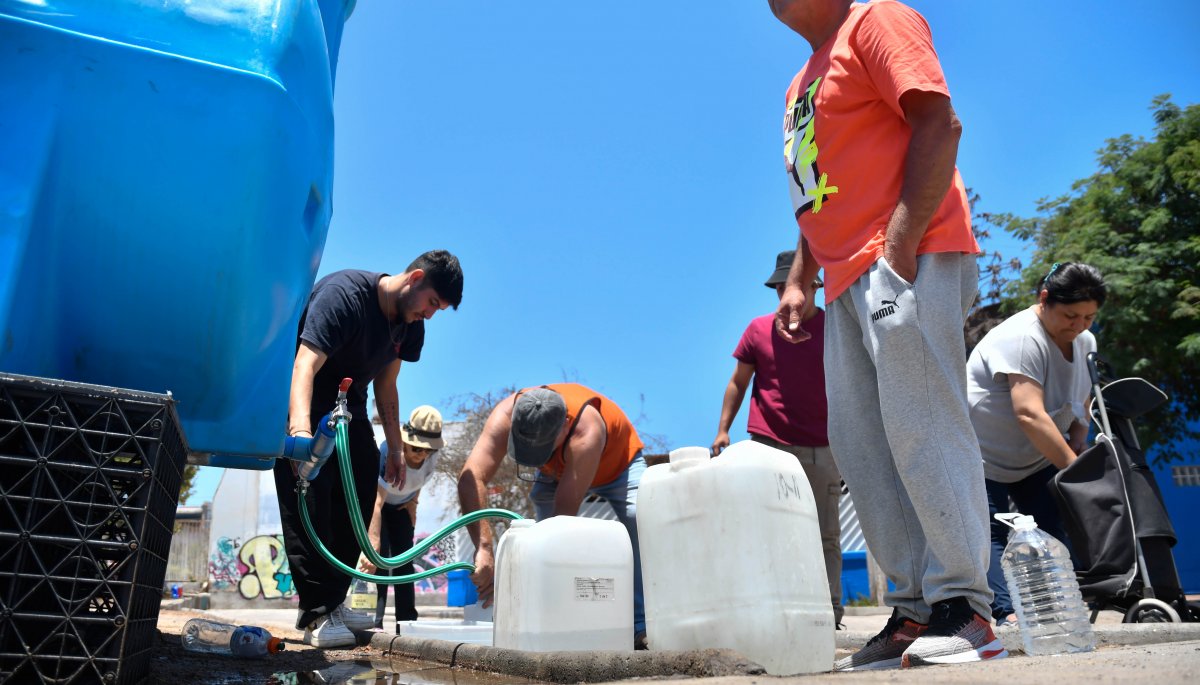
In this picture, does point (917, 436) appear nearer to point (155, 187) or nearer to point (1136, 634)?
point (1136, 634)

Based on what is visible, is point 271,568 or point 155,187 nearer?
point 155,187

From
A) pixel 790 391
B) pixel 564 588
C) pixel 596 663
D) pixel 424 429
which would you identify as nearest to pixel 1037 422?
pixel 790 391

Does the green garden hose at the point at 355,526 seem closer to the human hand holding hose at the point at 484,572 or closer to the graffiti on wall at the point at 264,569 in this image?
the human hand holding hose at the point at 484,572

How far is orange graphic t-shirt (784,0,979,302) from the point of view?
7.48 ft

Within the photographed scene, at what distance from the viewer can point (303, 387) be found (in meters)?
3.19

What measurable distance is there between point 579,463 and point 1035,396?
1938mm

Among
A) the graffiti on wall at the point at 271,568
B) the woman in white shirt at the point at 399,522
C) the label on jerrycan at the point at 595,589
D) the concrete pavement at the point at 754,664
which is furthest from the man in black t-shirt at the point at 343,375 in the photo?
the graffiti on wall at the point at 271,568

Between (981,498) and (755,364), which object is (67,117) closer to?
(981,498)

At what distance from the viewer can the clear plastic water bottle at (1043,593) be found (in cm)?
235

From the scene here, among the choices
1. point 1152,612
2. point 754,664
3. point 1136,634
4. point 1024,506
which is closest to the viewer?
point 754,664

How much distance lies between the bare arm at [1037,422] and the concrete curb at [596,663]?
242 centimetres

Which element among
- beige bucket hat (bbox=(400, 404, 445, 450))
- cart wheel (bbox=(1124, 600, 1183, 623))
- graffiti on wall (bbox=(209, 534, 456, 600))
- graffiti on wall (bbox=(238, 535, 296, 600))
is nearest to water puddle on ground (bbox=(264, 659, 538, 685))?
cart wheel (bbox=(1124, 600, 1183, 623))

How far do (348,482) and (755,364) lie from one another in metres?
2.56

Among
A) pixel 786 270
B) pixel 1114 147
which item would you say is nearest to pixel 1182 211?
pixel 1114 147
